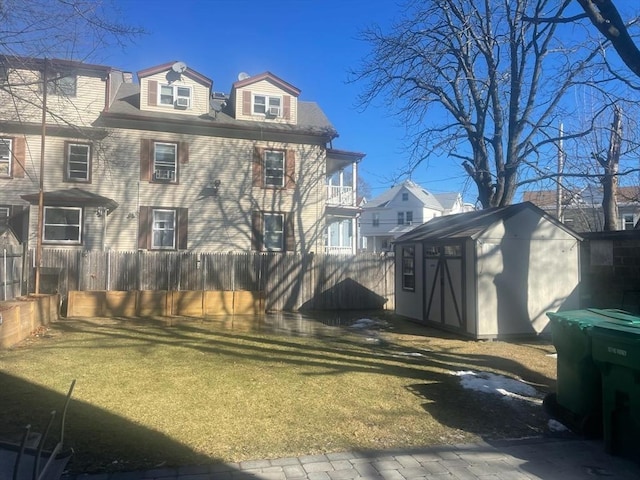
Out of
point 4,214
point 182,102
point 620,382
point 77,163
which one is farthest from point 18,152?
point 620,382

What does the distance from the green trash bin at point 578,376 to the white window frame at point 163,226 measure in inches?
661

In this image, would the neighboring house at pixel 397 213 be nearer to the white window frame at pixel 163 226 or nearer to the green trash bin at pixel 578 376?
the white window frame at pixel 163 226

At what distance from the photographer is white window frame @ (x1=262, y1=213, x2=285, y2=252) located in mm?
20516

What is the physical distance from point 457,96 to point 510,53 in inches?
82.6

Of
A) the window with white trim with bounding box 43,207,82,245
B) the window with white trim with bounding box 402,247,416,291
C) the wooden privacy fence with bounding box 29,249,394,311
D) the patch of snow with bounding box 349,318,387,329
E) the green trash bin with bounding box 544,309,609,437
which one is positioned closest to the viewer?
the green trash bin with bounding box 544,309,609,437

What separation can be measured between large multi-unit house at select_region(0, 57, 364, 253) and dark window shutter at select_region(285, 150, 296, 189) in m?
0.04

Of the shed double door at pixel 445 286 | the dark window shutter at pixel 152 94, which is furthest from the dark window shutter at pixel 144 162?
the shed double door at pixel 445 286

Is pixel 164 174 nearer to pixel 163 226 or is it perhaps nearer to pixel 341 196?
pixel 163 226

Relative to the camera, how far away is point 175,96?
65.4 feet

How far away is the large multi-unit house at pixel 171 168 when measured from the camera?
1766cm

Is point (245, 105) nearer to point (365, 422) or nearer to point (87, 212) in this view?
point (87, 212)

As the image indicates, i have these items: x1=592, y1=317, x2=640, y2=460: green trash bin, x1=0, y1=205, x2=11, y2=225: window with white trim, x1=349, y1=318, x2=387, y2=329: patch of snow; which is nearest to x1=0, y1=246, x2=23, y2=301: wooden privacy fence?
x1=0, y1=205, x2=11, y2=225: window with white trim

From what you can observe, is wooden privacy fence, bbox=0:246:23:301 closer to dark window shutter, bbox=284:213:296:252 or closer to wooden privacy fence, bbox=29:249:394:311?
wooden privacy fence, bbox=29:249:394:311

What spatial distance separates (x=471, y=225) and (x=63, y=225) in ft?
47.9
